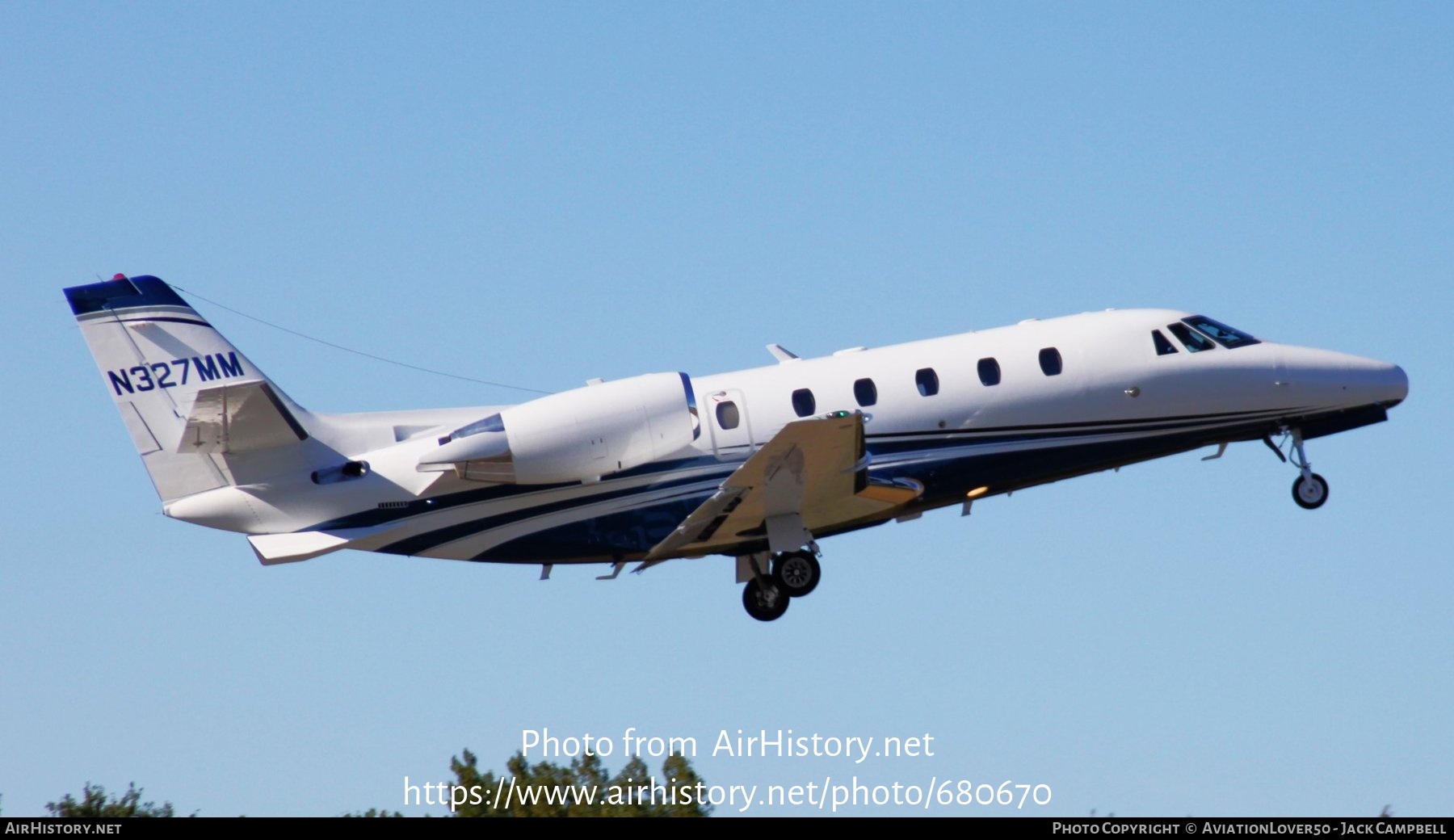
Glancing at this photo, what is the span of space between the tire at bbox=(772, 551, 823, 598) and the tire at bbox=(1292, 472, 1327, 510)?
6.23m

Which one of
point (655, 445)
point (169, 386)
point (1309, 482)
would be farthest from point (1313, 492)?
point (169, 386)

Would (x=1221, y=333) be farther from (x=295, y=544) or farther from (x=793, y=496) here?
(x=295, y=544)

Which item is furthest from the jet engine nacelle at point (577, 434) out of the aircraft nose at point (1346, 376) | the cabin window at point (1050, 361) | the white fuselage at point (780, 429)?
the aircraft nose at point (1346, 376)

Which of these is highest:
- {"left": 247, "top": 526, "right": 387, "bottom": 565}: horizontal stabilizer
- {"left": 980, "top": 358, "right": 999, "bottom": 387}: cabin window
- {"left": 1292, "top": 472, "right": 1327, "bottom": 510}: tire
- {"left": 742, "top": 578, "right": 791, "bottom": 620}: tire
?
{"left": 980, "top": 358, "right": 999, "bottom": 387}: cabin window

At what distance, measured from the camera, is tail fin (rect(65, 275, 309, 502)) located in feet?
62.6

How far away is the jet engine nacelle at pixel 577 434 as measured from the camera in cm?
1884

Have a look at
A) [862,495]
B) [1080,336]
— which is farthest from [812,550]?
[1080,336]

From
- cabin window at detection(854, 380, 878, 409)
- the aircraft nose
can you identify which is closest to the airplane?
Answer: cabin window at detection(854, 380, 878, 409)

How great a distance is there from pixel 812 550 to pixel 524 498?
10.9 feet

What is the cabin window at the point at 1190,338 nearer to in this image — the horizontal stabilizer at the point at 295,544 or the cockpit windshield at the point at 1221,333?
the cockpit windshield at the point at 1221,333

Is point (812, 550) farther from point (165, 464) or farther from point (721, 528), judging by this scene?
point (165, 464)

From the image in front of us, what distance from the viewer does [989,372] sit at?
2012 cm

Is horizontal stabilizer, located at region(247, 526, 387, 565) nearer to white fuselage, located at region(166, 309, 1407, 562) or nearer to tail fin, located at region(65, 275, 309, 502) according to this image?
white fuselage, located at region(166, 309, 1407, 562)

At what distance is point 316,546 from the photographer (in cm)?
1927
